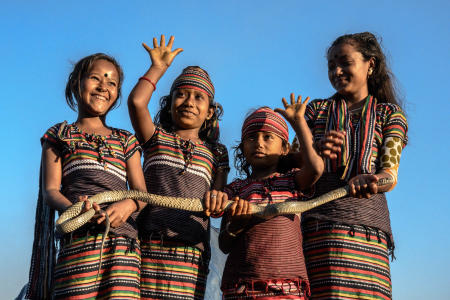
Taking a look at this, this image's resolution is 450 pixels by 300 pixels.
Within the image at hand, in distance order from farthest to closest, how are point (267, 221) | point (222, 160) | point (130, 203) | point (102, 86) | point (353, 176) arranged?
1. point (222, 160)
2. point (102, 86)
3. point (353, 176)
4. point (267, 221)
5. point (130, 203)

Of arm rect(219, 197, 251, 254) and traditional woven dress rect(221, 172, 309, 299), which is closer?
traditional woven dress rect(221, 172, 309, 299)

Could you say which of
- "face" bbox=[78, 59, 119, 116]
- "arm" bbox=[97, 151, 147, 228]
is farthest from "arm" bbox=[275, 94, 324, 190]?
"face" bbox=[78, 59, 119, 116]

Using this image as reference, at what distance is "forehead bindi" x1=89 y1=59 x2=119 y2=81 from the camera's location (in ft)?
15.4

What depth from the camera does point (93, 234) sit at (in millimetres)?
4020

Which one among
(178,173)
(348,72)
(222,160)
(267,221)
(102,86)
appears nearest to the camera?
→ (267,221)

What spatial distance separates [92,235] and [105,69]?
1556 mm

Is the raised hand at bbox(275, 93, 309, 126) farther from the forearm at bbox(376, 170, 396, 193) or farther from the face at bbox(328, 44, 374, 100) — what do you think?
the forearm at bbox(376, 170, 396, 193)

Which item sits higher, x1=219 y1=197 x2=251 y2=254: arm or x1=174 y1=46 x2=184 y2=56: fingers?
x1=174 y1=46 x2=184 y2=56: fingers

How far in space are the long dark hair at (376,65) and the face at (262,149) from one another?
1065 mm

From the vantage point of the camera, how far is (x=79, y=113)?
4.64 m

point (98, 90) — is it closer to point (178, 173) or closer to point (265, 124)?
point (178, 173)

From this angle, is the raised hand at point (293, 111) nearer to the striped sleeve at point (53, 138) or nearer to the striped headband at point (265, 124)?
the striped headband at point (265, 124)

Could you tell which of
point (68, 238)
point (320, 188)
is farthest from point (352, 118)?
point (68, 238)

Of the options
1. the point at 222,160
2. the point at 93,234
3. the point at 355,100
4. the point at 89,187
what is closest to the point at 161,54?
the point at 222,160
